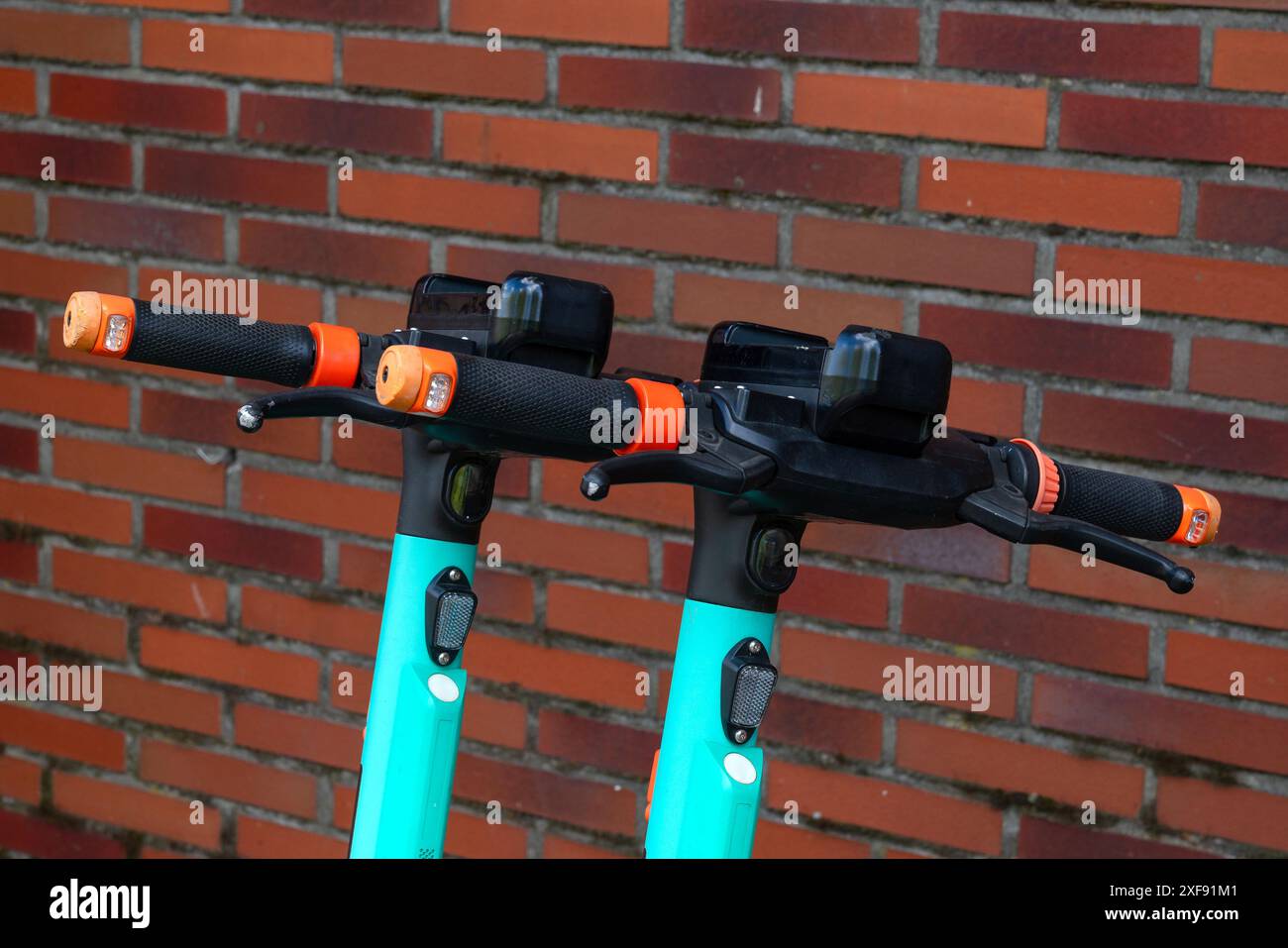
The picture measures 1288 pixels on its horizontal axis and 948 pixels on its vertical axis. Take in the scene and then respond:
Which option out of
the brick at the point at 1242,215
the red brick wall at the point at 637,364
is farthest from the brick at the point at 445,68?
the brick at the point at 1242,215

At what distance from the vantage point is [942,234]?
158 centimetres

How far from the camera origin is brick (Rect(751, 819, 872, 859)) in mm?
1725

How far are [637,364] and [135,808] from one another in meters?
1.03

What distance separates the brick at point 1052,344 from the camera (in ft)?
5.00

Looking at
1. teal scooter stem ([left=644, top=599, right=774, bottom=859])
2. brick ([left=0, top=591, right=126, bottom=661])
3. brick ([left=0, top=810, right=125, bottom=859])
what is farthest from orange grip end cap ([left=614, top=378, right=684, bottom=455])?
brick ([left=0, top=810, right=125, bottom=859])

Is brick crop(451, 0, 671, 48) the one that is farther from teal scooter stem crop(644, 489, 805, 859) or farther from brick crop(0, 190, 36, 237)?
teal scooter stem crop(644, 489, 805, 859)

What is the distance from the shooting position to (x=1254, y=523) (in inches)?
59.2

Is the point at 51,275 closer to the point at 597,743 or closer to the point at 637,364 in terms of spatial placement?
the point at 637,364

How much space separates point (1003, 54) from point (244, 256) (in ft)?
→ 3.27

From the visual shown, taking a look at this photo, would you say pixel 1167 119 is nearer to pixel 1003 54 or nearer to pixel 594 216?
pixel 1003 54

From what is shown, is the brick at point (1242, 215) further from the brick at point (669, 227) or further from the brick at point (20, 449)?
the brick at point (20, 449)

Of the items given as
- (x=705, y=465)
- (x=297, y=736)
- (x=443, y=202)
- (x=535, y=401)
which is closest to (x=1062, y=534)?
(x=705, y=465)

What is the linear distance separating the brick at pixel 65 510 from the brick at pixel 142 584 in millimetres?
37
